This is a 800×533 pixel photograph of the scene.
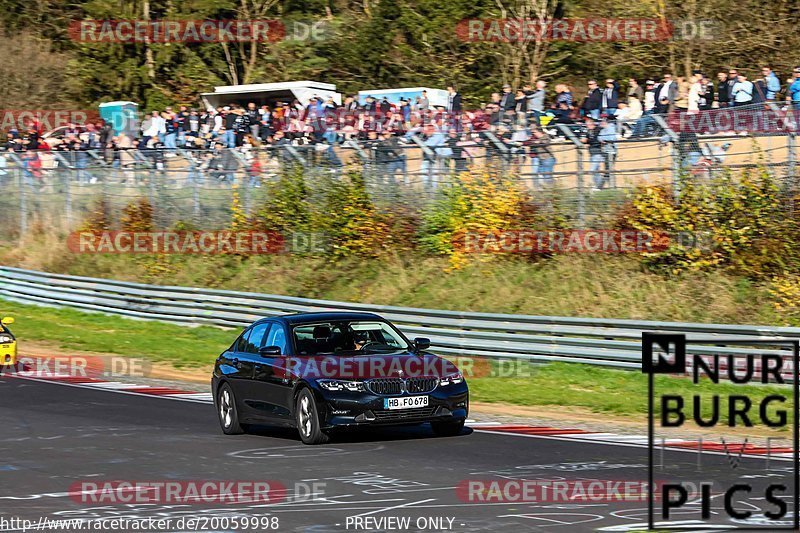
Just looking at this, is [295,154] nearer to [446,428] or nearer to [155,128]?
[155,128]

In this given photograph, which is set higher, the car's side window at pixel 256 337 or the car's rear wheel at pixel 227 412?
the car's side window at pixel 256 337

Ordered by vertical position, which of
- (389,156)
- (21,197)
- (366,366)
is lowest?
(366,366)

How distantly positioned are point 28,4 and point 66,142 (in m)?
27.0

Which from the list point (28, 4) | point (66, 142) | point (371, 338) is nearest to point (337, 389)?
point (371, 338)

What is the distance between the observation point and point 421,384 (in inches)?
516

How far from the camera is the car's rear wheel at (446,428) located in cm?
1380

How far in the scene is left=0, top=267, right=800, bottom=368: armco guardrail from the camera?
19391 mm

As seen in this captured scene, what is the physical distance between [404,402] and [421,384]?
0.29m

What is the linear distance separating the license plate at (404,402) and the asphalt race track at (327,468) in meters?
0.45

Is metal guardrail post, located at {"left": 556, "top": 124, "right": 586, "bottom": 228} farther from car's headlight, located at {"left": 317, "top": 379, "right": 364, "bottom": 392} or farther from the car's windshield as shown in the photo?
car's headlight, located at {"left": 317, "top": 379, "right": 364, "bottom": 392}

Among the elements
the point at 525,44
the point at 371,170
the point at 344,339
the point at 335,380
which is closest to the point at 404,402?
the point at 335,380

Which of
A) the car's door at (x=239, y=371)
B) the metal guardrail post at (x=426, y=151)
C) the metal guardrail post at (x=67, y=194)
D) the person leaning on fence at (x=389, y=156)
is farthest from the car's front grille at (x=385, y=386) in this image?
the metal guardrail post at (x=67, y=194)

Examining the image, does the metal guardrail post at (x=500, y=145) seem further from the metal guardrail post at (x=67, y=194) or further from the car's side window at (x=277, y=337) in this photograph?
the metal guardrail post at (x=67, y=194)

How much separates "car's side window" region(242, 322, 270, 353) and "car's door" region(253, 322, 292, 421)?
0.21m
